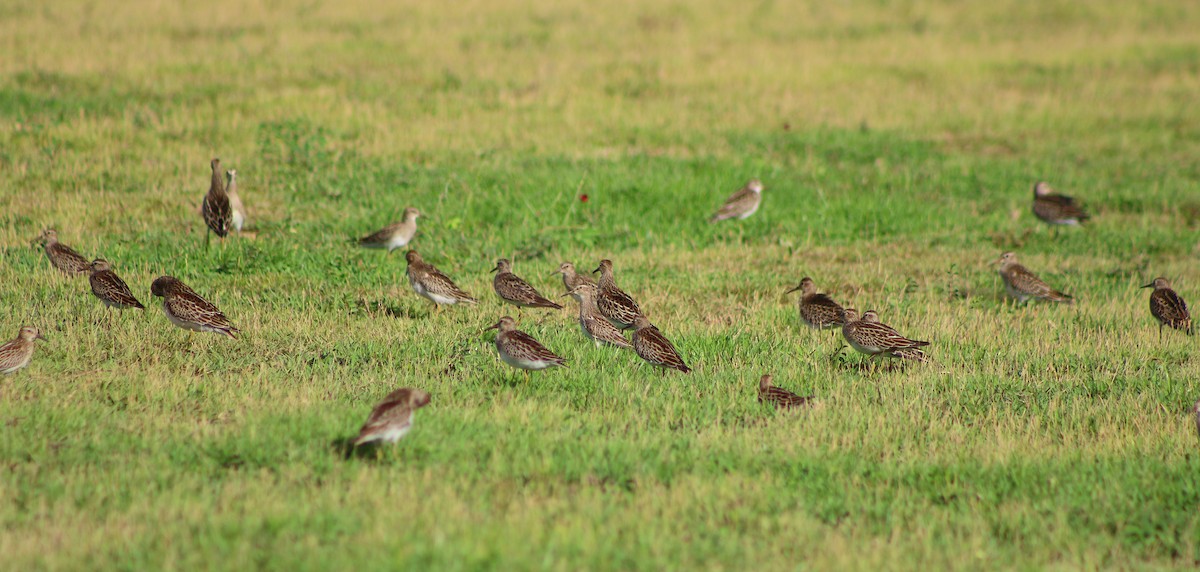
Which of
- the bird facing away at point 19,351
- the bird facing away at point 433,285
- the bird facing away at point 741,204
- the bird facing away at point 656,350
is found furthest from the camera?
the bird facing away at point 741,204

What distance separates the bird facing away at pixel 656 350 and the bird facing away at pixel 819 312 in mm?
1898

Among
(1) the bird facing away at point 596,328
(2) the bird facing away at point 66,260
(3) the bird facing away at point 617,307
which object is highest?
(2) the bird facing away at point 66,260

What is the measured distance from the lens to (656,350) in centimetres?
1001

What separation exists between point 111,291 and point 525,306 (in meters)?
4.31

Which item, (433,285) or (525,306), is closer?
(433,285)

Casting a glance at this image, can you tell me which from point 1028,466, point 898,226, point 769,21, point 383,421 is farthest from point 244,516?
point 769,21

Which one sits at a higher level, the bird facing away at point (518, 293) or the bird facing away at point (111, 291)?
the bird facing away at point (111, 291)

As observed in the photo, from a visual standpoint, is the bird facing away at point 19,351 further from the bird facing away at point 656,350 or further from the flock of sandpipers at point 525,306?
the bird facing away at point 656,350

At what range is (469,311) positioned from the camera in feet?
41.5

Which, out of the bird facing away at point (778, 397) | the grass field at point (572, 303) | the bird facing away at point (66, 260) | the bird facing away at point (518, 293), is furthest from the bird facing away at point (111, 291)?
the bird facing away at point (778, 397)

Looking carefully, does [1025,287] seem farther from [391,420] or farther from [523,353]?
[391,420]

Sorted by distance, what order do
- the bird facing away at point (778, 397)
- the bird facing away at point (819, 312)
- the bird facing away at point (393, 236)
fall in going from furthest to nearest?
1. the bird facing away at point (393, 236)
2. the bird facing away at point (819, 312)
3. the bird facing away at point (778, 397)

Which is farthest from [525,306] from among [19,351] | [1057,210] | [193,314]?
[1057,210]

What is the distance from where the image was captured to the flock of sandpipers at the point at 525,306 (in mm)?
Result: 9188
